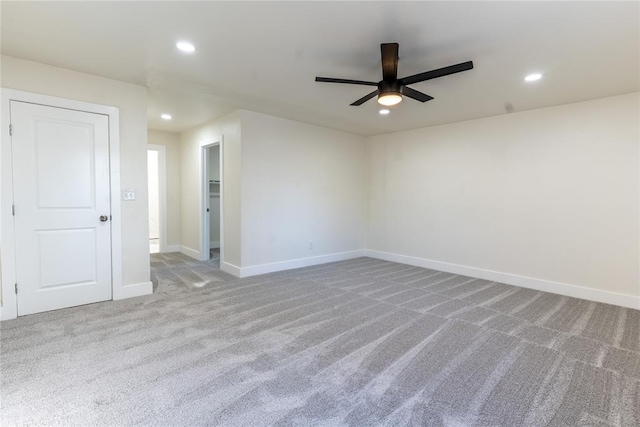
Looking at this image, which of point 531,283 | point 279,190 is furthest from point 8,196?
point 531,283

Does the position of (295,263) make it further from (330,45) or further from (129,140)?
(330,45)

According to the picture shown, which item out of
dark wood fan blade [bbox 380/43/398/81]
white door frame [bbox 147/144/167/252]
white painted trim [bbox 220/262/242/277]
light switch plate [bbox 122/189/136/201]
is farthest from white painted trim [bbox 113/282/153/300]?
dark wood fan blade [bbox 380/43/398/81]

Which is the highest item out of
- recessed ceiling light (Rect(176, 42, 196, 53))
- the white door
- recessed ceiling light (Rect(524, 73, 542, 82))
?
recessed ceiling light (Rect(176, 42, 196, 53))

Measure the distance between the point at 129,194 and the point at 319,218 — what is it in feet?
10.2

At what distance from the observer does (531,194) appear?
14.4 feet

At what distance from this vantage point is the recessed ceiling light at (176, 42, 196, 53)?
2633mm

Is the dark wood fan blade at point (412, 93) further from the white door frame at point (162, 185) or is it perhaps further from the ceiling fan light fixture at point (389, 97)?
the white door frame at point (162, 185)

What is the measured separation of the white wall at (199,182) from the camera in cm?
474

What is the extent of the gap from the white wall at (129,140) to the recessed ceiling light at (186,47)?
1338 millimetres

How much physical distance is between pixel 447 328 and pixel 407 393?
1189 mm

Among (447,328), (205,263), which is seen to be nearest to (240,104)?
(205,263)

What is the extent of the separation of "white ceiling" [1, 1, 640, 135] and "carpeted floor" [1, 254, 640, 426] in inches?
100

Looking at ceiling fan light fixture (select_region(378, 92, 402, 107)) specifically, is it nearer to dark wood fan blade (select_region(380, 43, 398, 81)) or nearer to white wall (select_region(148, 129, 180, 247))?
dark wood fan blade (select_region(380, 43, 398, 81))

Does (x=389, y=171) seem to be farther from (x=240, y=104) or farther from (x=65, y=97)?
(x=65, y=97)
